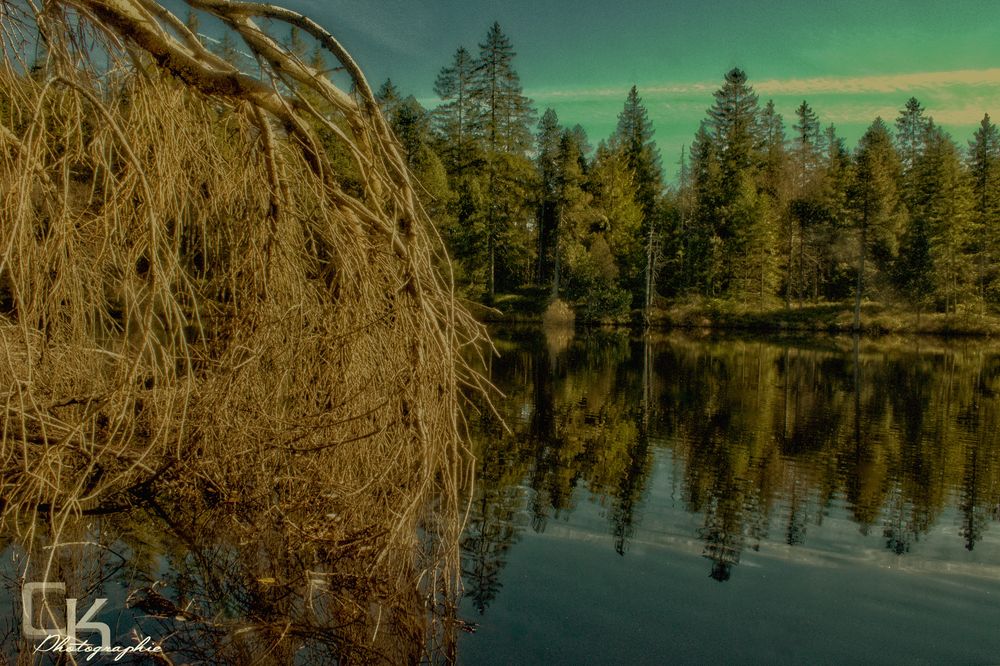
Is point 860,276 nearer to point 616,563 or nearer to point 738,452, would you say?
point 738,452

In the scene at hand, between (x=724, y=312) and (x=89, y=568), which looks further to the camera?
(x=724, y=312)

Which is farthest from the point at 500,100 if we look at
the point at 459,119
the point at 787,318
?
the point at 787,318

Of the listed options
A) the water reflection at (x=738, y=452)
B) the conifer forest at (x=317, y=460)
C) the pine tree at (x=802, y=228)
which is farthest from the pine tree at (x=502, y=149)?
the conifer forest at (x=317, y=460)

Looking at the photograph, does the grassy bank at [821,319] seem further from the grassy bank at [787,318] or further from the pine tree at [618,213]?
the pine tree at [618,213]

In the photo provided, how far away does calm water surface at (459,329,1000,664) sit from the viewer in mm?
5273

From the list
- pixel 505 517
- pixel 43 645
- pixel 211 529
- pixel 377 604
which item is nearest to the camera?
pixel 43 645

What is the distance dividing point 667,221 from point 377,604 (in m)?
51.8

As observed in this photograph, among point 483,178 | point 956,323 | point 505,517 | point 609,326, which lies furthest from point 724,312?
point 505,517

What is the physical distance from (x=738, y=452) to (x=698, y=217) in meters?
43.3

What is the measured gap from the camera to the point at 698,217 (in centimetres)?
5269

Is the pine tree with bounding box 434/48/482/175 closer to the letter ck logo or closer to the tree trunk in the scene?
the tree trunk

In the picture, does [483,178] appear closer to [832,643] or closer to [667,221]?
[667,221]

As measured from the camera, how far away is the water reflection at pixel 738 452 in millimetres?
7883

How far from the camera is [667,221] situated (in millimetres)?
54156
